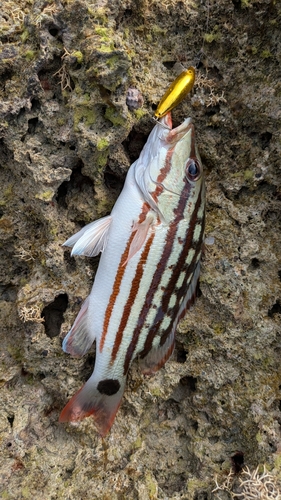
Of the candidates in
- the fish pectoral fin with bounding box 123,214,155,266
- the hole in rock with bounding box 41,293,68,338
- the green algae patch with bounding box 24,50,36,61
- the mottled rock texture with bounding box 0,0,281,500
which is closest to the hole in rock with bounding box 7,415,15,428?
the mottled rock texture with bounding box 0,0,281,500

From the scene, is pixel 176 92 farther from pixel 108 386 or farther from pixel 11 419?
pixel 11 419

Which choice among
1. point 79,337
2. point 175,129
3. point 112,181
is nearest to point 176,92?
point 175,129

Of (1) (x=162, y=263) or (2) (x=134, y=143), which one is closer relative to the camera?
(1) (x=162, y=263)

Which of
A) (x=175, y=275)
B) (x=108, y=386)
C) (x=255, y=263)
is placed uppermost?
(x=255, y=263)

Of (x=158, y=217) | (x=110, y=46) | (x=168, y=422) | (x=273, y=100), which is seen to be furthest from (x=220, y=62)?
(x=168, y=422)

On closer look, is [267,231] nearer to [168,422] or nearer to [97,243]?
[97,243]

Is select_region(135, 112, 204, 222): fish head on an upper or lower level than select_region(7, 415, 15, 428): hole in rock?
upper

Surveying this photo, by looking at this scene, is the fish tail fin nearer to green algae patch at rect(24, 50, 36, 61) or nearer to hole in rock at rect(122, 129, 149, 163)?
hole in rock at rect(122, 129, 149, 163)

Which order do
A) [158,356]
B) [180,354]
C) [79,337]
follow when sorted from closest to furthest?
[79,337], [158,356], [180,354]
